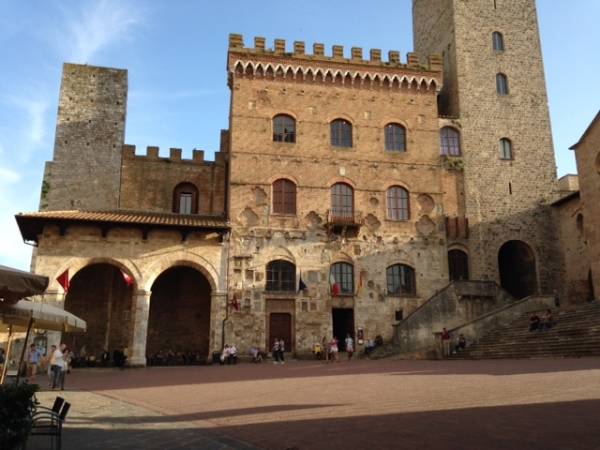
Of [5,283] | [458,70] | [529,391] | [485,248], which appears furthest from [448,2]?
[5,283]

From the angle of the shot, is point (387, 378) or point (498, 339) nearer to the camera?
point (387, 378)

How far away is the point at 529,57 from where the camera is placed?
32.9 meters

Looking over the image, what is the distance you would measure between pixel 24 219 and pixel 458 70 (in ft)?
78.5

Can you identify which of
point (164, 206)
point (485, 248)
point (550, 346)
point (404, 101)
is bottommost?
point (550, 346)

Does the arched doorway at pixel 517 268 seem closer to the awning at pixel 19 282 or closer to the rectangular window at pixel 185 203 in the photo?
the rectangular window at pixel 185 203

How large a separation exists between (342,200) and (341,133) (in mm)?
3819

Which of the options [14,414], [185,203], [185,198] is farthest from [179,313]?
[14,414]

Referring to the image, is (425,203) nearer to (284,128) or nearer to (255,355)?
(284,128)

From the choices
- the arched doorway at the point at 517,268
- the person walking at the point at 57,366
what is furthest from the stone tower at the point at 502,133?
the person walking at the point at 57,366

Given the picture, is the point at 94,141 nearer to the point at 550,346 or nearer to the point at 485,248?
the point at 485,248

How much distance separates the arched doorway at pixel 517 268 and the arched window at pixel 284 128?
1331 cm

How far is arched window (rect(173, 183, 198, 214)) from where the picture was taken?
30.7 m

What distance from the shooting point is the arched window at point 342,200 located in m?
28.9

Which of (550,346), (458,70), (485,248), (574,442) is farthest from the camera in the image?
(458,70)
